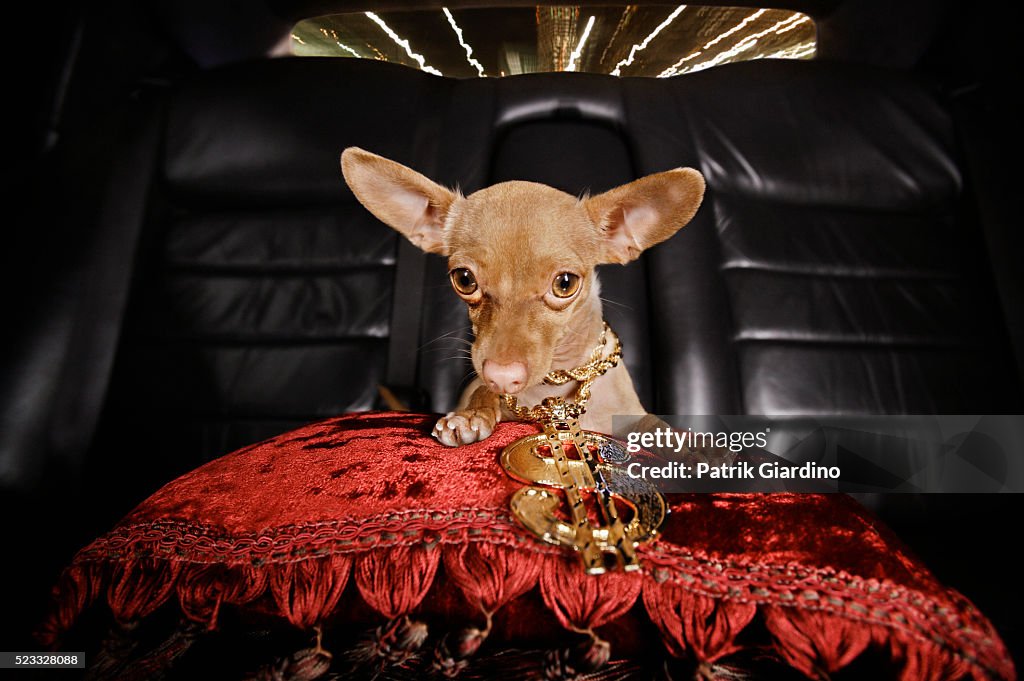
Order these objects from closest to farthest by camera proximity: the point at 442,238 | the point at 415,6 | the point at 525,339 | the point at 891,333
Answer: the point at 525,339
the point at 442,238
the point at 891,333
the point at 415,6

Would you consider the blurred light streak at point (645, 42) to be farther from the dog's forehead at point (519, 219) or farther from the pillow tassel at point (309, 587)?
the pillow tassel at point (309, 587)

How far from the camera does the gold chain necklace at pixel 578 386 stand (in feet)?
3.47

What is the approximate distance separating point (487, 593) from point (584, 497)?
0.19 metres

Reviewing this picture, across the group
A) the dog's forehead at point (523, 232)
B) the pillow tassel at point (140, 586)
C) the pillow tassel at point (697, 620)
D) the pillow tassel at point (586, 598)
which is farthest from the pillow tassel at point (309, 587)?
the dog's forehead at point (523, 232)

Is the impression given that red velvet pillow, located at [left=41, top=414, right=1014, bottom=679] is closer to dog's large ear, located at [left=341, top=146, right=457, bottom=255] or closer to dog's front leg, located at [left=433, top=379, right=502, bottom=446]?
dog's front leg, located at [left=433, top=379, right=502, bottom=446]

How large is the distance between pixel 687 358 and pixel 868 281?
774mm

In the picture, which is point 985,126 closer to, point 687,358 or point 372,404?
point 687,358

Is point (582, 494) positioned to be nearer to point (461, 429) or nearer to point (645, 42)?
point (461, 429)

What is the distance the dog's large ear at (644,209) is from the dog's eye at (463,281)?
36cm

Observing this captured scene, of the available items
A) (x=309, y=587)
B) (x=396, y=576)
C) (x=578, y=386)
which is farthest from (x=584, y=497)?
(x=578, y=386)

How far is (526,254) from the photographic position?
1034 millimetres

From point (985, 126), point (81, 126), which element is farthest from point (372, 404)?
point (985, 126)

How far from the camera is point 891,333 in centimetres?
154

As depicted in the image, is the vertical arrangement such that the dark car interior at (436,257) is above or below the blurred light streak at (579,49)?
below
